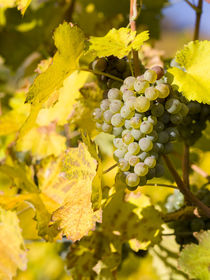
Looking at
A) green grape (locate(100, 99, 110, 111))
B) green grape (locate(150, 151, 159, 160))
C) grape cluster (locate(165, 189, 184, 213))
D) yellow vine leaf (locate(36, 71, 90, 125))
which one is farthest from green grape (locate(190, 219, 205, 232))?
yellow vine leaf (locate(36, 71, 90, 125))

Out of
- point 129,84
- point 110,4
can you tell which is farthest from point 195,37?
point 110,4

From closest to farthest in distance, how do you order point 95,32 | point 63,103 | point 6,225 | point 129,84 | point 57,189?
point 129,84, point 6,225, point 57,189, point 63,103, point 95,32

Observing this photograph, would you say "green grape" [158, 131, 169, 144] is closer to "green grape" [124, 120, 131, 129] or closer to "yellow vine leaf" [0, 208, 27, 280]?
"green grape" [124, 120, 131, 129]

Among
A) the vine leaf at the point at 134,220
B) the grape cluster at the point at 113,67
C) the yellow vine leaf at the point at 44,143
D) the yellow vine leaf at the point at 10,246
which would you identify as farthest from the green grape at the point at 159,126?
the yellow vine leaf at the point at 44,143

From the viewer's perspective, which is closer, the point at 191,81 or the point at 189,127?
the point at 191,81

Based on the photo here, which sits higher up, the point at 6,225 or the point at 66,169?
the point at 66,169

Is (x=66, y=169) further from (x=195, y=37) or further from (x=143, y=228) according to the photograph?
(x=195, y=37)

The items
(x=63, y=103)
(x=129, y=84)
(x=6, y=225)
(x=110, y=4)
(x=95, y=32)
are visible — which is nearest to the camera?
(x=129, y=84)
